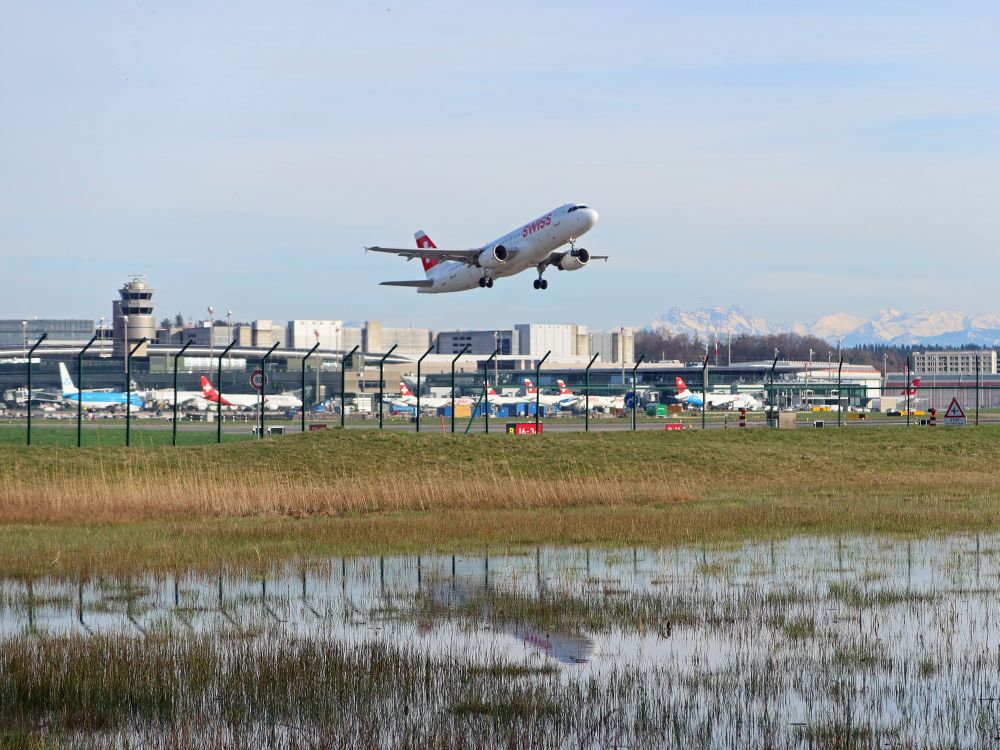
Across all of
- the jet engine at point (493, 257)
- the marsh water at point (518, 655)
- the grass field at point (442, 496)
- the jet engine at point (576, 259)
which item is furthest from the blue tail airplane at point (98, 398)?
the marsh water at point (518, 655)

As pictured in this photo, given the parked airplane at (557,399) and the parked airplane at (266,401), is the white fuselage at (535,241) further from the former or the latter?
the parked airplane at (557,399)

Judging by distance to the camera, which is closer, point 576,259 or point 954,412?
point 954,412

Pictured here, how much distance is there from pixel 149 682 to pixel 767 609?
828 cm

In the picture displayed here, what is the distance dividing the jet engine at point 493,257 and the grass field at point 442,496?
17.6 metres

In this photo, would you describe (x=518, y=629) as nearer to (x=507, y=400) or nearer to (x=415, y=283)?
(x=415, y=283)

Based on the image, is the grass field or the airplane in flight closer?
the grass field

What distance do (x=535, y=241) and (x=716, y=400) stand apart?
3299 inches

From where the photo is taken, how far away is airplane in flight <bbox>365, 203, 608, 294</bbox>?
6419cm

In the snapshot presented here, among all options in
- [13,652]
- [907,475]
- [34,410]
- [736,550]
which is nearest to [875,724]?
[13,652]

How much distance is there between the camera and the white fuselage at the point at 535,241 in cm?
6375

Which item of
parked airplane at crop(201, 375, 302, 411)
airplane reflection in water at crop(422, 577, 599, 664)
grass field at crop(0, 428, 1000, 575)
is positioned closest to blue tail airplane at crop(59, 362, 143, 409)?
parked airplane at crop(201, 375, 302, 411)

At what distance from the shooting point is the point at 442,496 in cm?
3284

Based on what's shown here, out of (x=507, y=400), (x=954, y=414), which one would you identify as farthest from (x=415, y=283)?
(x=507, y=400)

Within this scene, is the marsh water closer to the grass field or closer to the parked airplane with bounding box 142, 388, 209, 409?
the grass field
